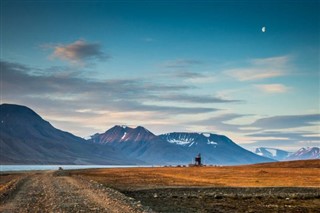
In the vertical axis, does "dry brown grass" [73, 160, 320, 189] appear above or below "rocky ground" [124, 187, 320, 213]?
above

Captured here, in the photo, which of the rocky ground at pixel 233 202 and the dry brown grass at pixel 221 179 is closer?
the rocky ground at pixel 233 202

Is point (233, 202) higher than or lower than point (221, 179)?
lower

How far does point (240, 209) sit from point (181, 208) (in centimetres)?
452

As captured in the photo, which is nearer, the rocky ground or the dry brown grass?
the rocky ground

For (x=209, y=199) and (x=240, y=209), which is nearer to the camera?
(x=240, y=209)

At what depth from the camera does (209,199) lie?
130 ft

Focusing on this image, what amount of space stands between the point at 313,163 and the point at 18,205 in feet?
350

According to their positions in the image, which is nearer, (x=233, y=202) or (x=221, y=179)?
(x=233, y=202)

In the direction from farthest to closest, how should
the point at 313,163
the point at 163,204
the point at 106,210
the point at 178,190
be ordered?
the point at 313,163 < the point at 178,190 < the point at 163,204 < the point at 106,210

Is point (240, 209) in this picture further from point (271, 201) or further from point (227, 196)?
point (227, 196)

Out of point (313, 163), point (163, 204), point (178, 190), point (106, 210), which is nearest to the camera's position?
point (106, 210)

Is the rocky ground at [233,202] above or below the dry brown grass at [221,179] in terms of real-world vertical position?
below

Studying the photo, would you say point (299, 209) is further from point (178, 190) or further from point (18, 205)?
point (18, 205)

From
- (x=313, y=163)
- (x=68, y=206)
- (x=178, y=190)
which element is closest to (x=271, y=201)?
(x=178, y=190)
